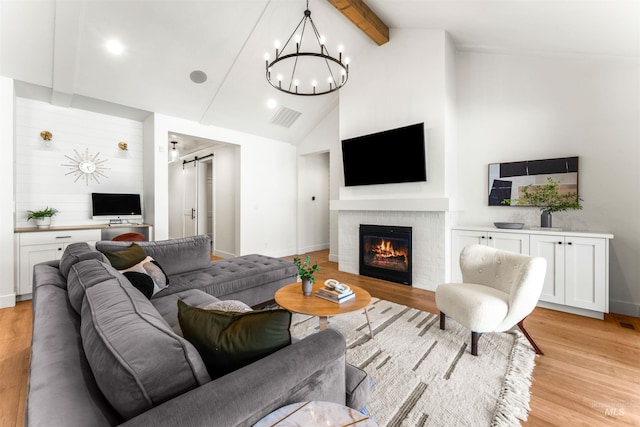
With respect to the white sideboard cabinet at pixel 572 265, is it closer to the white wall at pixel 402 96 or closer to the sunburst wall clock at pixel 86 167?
the white wall at pixel 402 96

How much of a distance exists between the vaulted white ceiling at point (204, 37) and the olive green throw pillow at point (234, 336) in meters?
3.55

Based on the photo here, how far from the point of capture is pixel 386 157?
13.3ft

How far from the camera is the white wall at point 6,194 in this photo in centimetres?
303

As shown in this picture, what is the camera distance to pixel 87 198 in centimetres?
413

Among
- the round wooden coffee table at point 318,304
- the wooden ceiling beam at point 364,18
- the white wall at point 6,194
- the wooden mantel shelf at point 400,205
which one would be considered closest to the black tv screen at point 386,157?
the wooden mantel shelf at point 400,205

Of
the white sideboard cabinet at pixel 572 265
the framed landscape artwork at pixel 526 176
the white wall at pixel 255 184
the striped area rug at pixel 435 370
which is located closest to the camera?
the striped area rug at pixel 435 370

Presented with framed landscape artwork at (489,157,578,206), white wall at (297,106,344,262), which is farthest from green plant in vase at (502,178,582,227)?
white wall at (297,106,344,262)

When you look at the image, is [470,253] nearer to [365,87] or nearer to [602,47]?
[602,47]

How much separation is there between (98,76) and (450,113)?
467cm

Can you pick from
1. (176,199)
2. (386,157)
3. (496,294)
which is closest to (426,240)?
(386,157)

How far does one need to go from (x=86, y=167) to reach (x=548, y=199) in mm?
6303

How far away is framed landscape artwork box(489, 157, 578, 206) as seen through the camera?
3.14 meters

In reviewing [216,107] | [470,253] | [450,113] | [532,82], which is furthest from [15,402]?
[532,82]

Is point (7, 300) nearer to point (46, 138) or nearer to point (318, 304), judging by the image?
point (46, 138)
